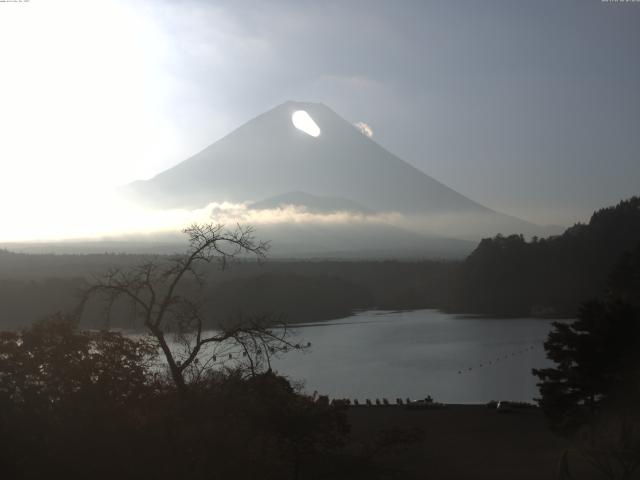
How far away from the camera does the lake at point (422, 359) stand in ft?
61.2

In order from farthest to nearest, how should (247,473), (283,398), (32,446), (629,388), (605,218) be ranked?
(605,218) → (629,388) → (283,398) → (247,473) → (32,446)

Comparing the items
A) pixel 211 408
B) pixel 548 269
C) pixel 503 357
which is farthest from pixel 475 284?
pixel 211 408

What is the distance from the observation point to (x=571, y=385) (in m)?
9.86

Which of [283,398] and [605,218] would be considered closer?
[283,398]

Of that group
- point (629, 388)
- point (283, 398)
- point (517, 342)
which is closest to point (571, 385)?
point (629, 388)

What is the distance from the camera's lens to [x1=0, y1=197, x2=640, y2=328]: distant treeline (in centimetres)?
3784

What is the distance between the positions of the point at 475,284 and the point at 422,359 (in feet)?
67.1

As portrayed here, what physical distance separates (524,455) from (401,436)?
2.52 metres

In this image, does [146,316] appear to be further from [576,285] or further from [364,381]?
[576,285]

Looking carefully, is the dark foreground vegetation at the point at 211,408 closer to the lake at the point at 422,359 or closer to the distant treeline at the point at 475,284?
the lake at the point at 422,359

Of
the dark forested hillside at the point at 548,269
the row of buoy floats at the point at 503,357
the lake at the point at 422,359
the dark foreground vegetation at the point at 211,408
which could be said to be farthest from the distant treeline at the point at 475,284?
the dark foreground vegetation at the point at 211,408

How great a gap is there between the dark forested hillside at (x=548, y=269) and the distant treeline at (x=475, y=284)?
0.19ft

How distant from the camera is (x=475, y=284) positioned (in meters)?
44.1

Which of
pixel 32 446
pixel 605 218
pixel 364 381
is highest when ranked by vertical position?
pixel 605 218
